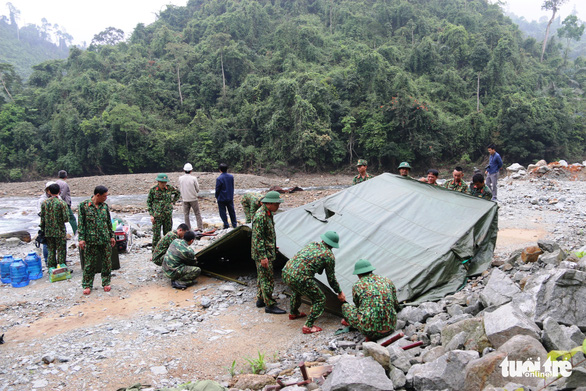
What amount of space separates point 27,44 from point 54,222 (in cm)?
8514

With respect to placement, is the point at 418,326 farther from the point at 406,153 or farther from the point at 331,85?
the point at 331,85

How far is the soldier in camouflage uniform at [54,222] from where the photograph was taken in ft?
22.8

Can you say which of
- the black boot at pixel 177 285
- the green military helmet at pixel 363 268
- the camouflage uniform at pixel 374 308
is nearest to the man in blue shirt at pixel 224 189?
the black boot at pixel 177 285

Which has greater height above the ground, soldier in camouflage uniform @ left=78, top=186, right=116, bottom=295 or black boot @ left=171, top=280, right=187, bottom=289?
soldier in camouflage uniform @ left=78, top=186, right=116, bottom=295

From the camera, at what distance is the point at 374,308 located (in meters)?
4.10

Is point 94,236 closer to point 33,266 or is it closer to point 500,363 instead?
point 33,266

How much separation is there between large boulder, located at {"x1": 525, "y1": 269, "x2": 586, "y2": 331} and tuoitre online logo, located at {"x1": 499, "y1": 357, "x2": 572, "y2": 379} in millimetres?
659

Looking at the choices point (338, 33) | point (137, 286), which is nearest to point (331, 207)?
point (137, 286)

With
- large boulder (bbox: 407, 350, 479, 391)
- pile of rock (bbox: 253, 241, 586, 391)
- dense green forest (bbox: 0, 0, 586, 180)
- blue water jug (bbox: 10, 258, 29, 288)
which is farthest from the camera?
dense green forest (bbox: 0, 0, 586, 180)

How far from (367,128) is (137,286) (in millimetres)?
25844

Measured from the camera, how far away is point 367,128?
30.3m

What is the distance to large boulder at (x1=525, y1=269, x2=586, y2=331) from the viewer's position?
10.9 feet

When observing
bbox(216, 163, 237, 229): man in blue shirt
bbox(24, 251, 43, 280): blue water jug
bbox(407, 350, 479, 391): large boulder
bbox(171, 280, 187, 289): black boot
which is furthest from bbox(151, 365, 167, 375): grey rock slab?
bbox(216, 163, 237, 229): man in blue shirt

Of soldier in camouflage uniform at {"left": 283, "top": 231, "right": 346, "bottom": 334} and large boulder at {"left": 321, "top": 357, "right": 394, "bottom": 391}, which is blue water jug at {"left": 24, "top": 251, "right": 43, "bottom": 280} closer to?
soldier in camouflage uniform at {"left": 283, "top": 231, "right": 346, "bottom": 334}
